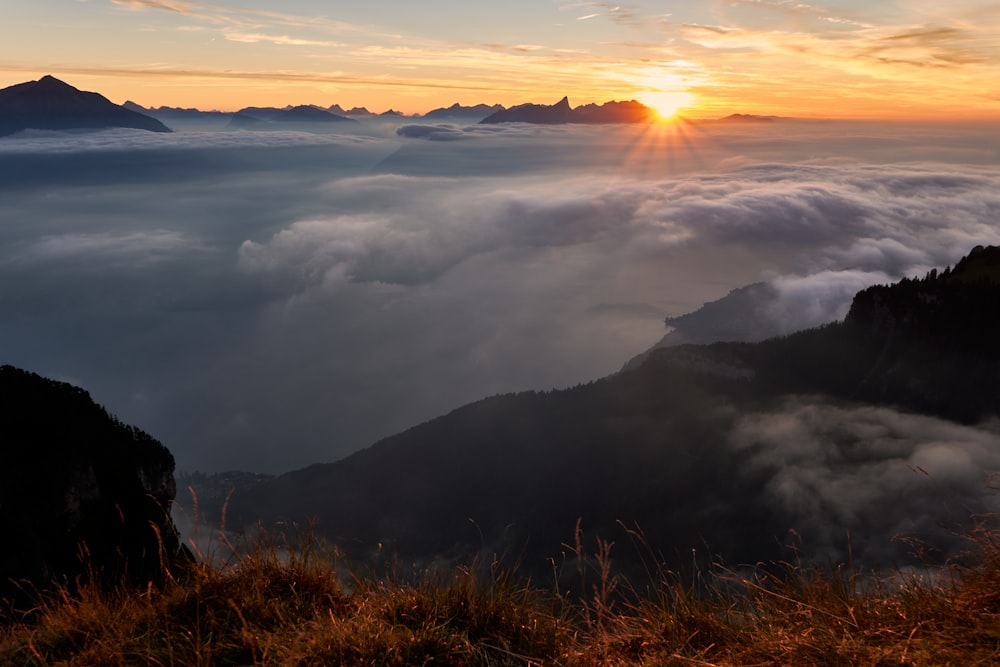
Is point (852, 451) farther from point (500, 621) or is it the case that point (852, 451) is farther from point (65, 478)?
point (500, 621)

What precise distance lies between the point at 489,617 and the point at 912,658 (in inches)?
105

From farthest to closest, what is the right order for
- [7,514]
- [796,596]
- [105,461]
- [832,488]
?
Result: [832,488], [105,461], [7,514], [796,596]

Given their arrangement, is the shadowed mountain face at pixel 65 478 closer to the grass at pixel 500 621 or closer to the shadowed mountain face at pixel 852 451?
the grass at pixel 500 621

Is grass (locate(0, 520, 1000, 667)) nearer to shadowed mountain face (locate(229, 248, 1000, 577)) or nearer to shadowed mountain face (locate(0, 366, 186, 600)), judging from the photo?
shadowed mountain face (locate(0, 366, 186, 600))

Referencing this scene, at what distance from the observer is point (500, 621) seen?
167 inches

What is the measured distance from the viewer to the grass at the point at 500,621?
3641 mm

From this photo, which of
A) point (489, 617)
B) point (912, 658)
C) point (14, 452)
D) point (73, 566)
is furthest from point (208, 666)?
point (14, 452)

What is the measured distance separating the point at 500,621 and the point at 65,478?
72.5 metres

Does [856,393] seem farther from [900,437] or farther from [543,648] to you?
[543,648]

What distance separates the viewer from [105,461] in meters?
66.1

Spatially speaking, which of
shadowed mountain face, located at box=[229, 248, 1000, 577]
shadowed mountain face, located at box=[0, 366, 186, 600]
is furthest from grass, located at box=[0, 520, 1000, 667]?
shadowed mountain face, located at box=[229, 248, 1000, 577]

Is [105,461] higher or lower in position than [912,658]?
lower

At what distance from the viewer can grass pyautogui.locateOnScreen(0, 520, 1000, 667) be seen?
3641 mm

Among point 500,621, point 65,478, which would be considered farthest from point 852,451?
point 500,621
